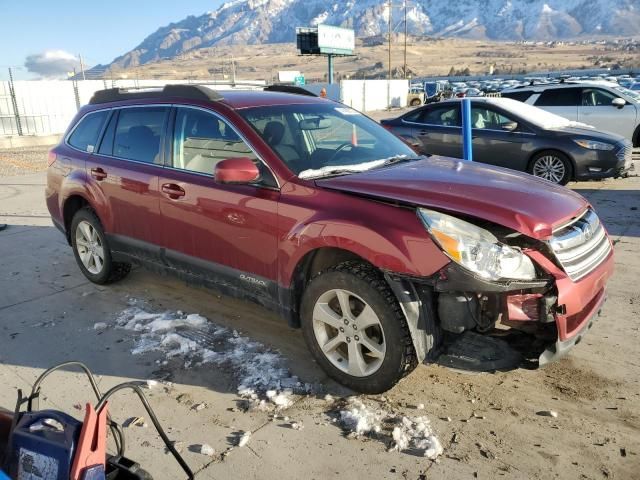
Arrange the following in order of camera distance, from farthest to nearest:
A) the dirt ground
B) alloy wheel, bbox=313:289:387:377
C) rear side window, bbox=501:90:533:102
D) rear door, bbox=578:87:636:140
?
1. rear side window, bbox=501:90:533:102
2. rear door, bbox=578:87:636:140
3. alloy wheel, bbox=313:289:387:377
4. the dirt ground

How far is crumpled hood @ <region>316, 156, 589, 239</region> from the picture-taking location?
9.48ft

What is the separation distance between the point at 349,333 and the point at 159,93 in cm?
260

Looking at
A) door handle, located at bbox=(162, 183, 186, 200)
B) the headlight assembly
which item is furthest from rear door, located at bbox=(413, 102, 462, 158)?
the headlight assembly

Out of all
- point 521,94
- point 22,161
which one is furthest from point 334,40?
point 521,94

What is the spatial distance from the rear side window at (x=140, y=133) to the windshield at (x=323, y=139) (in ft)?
2.97

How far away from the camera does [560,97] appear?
1168 centimetres

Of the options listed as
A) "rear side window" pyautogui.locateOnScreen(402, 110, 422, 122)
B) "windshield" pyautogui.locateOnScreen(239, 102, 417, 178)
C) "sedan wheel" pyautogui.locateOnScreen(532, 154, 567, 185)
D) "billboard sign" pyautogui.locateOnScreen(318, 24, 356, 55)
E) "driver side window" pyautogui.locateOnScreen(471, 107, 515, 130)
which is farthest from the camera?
"billboard sign" pyautogui.locateOnScreen(318, 24, 356, 55)

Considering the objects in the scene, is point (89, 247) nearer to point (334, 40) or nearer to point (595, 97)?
point (595, 97)

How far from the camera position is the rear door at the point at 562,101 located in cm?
1164

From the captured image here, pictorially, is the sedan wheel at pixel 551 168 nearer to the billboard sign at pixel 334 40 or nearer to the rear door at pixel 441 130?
the rear door at pixel 441 130

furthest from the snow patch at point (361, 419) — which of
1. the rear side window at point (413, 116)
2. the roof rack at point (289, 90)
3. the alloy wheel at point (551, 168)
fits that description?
the rear side window at point (413, 116)

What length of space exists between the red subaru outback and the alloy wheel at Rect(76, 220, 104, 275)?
0.38m

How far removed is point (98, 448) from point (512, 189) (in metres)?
2.54

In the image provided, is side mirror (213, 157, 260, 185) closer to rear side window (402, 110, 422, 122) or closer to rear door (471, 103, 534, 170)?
rear door (471, 103, 534, 170)
